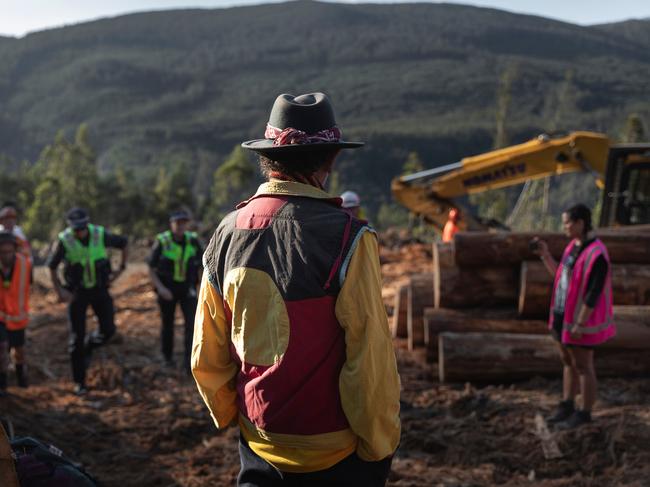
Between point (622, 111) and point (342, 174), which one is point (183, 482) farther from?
point (622, 111)

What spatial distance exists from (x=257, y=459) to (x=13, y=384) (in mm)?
6355

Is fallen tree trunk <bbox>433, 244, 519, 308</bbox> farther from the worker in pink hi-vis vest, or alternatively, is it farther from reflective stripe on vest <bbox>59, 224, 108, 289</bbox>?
reflective stripe on vest <bbox>59, 224, 108, 289</bbox>

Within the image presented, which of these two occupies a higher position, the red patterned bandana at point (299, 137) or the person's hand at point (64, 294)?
the red patterned bandana at point (299, 137)

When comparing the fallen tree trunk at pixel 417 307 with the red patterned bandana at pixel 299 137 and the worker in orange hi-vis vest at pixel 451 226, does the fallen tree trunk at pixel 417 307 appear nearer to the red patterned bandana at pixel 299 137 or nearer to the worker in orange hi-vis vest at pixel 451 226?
the worker in orange hi-vis vest at pixel 451 226

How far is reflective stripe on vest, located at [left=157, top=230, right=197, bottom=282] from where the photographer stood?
823cm

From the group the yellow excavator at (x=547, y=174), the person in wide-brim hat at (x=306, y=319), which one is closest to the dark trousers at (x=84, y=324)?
the person in wide-brim hat at (x=306, y=319)

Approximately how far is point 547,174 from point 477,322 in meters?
6.11

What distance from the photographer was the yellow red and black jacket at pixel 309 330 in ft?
7.91

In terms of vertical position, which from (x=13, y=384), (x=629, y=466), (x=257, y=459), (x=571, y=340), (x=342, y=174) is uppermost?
(x=257, y=459)

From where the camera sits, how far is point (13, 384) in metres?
8.02

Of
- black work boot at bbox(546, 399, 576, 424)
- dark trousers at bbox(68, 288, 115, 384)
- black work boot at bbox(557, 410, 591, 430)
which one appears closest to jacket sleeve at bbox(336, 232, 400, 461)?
black work boot at bbox(557, 410, 591, 430)

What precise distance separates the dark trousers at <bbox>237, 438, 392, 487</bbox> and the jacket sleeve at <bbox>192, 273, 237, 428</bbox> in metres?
0.26

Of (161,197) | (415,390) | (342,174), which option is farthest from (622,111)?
(415,390)

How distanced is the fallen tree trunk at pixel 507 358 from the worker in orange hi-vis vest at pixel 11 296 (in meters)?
4.41
